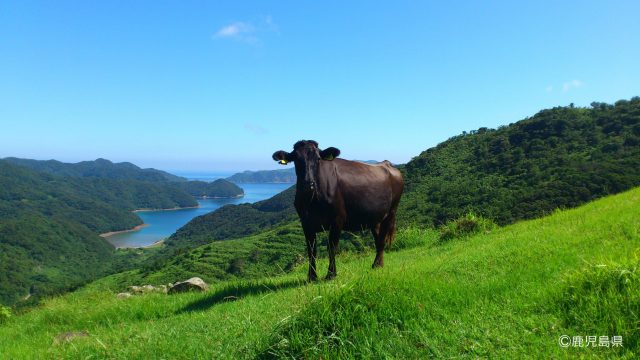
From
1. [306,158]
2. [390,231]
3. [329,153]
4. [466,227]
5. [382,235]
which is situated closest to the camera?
[306,158]

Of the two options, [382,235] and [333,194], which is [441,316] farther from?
[382,235]

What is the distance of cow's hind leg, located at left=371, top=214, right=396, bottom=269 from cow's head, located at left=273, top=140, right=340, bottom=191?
7.82ft

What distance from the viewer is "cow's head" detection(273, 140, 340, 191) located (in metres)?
7.75

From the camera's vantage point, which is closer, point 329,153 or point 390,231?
point 329,153

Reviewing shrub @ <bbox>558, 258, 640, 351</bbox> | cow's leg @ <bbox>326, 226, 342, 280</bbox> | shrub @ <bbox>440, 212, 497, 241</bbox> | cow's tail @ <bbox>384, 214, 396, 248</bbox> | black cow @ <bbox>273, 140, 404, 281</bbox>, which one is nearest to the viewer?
shrub @ <bbox>558, 258, 640, 351</bbox>

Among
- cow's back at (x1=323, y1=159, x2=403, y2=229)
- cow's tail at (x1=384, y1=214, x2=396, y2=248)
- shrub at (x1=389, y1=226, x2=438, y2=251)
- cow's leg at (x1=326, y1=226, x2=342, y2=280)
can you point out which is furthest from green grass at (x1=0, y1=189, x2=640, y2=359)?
shrub at (x1=389, y1=226, x2=438, y2=251)

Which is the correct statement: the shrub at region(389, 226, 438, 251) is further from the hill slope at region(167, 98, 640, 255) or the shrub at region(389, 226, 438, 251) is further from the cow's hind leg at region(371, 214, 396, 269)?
the hill slope at region(167, 98, 640, 255)

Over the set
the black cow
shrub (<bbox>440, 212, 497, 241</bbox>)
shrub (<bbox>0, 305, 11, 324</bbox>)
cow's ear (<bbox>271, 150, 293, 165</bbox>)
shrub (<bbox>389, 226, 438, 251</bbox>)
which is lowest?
shrub (<bbox>0, 305, 11, 324</bbox>)

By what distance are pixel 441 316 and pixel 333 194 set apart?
3.98 meters

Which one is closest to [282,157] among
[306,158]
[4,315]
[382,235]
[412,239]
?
[306,158]

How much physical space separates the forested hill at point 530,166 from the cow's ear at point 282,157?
116 feet

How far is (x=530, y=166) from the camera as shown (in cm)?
7025

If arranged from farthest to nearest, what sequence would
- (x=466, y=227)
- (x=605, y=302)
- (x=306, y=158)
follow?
(x=466, y=227), (x=306, y=158), (x=605, y=302)

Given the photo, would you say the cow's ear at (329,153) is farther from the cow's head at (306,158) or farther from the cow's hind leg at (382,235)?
the cow's hind leg at (382,235)
